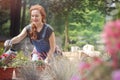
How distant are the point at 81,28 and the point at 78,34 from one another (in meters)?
0.22

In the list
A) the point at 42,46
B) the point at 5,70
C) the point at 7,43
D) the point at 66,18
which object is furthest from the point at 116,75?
the point at 66,18

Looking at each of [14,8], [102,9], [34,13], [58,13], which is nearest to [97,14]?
[102,9]

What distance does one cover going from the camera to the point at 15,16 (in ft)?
32.8

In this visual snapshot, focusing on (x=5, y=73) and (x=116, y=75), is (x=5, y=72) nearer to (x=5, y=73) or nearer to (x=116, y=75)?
(x=5, y=73)

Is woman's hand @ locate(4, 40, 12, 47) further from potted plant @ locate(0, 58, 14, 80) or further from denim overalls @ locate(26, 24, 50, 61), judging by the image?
potted plant @ locate(0, 58, 14, 80)

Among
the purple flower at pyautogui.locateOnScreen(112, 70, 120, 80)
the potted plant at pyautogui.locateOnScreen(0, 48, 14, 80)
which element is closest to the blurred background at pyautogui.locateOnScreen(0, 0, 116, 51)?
the potted plant at pyautogui.locateOnScreen(0, 48, 14, 80)

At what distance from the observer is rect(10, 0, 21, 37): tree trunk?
982 cm

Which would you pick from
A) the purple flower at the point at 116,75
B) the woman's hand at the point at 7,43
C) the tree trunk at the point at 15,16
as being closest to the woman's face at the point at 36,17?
the woman's hand at the point at 7,43

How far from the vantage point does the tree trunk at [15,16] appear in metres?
9.82

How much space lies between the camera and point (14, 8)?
33.0 ft

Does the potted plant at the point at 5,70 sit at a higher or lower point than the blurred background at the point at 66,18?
higher

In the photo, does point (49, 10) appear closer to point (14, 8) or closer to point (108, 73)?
point (14, 8)

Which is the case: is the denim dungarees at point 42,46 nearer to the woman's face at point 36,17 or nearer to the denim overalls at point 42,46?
the denim overalls at point 42,46

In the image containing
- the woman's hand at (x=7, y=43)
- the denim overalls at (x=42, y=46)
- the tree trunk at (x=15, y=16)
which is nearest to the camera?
the woman's hand at (x=7, y=43)
